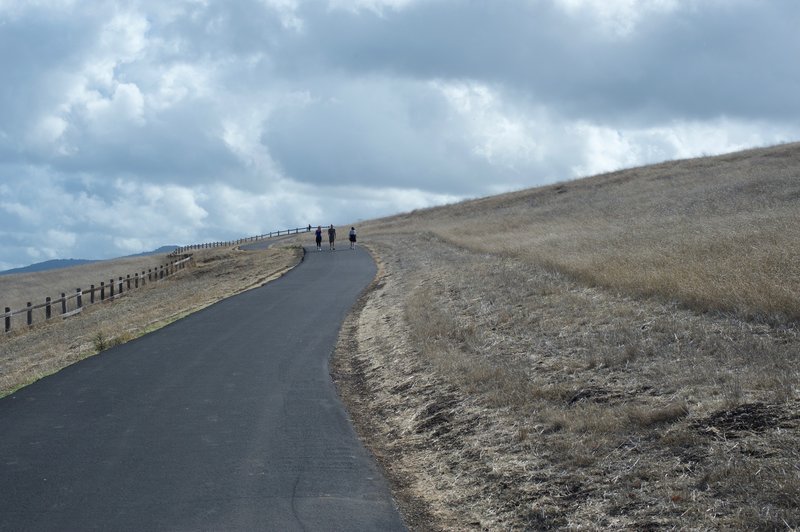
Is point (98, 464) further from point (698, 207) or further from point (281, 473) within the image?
point (698, 207)

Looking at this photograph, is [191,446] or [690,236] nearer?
[191,446]

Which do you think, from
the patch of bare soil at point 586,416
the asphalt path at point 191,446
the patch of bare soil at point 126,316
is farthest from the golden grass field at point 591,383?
the asphalt path at point 191,446

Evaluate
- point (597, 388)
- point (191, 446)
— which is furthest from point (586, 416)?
point (191, 446)

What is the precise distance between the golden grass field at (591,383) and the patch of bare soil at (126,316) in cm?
39

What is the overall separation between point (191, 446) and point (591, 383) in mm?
4934

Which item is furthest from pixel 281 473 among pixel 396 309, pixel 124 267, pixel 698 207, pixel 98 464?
pixel 124 267

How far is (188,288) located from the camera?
37344 mm

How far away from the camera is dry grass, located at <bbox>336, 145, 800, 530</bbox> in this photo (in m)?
7.07

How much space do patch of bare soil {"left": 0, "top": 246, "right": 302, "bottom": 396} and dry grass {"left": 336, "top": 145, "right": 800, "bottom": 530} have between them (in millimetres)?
6021

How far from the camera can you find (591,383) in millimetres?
10406

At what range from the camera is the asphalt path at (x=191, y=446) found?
791 centimetres

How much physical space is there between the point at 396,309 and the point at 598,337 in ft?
30.8

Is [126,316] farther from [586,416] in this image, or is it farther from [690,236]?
[586,416]

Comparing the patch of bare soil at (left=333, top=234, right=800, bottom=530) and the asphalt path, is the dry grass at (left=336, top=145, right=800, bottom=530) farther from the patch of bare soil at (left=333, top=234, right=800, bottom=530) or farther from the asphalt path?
the asphalt path
